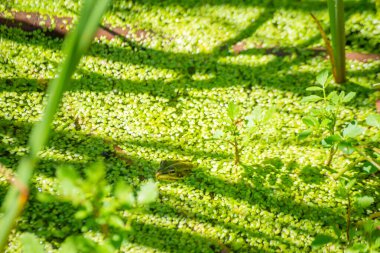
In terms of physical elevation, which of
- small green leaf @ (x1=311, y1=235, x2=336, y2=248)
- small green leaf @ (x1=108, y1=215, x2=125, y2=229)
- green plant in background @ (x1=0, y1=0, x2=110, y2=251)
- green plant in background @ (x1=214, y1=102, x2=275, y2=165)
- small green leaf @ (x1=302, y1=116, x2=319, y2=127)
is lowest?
small green leaf @ (x1=311, y1=235, x2=336, y2=248)

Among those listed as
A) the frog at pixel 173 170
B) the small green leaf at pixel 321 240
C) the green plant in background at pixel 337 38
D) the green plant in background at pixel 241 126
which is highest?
the green plant in background at pixel 337 38

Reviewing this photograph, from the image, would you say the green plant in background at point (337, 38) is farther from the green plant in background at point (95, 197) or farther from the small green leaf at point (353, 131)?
the green plant in background at point (95, 197)

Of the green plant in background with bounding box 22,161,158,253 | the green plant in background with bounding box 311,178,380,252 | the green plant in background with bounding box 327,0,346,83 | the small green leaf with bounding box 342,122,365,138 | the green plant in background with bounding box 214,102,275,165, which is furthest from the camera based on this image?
the green plant in background with bounding box 327,0,346,83

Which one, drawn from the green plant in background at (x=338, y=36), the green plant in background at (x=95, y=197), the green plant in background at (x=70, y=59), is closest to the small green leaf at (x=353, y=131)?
the green plant in background at (x=338, y=36)

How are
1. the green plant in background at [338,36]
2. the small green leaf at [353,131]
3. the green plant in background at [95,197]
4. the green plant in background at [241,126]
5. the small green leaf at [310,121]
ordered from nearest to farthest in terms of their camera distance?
the green plant in background at [95,197] → the small green leaf at [353,131] → the small green leaf at [310,121] → the green plant in background at [241,126] → the green plant in background at [338,36]

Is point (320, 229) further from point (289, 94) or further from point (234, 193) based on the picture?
point (289, 94)

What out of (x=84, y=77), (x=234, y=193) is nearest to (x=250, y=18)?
(x=84, y=77)

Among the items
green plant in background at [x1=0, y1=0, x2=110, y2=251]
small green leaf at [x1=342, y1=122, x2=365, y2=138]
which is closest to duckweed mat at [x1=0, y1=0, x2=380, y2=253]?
small green leaf at [x1=342, y1=122, x2=365, y2=138]

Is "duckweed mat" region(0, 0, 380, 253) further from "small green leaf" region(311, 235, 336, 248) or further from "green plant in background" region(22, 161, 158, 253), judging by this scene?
"green plant in background" region(22, 161, 158, 253)
